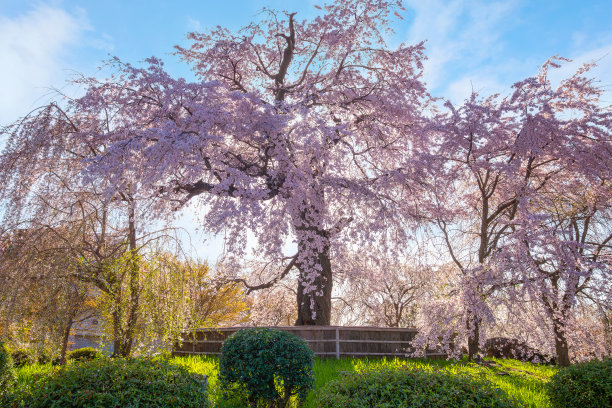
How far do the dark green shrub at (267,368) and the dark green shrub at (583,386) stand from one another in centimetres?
360

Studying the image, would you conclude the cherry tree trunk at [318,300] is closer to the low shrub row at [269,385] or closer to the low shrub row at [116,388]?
the low shrub row at [269,385]

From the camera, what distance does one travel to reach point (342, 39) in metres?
11.4

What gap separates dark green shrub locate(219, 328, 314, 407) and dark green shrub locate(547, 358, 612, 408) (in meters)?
3.60

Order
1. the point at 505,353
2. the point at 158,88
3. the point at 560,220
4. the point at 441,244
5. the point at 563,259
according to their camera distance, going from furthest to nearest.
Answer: the point at 505,353 → the point at 441,244 → the point at 560,220 → the point at 158,88 → the point at 563,259

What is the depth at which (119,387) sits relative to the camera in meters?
4.26

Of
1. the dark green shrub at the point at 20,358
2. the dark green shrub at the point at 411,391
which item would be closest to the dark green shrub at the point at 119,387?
the dark green shrub at the point at 411,391

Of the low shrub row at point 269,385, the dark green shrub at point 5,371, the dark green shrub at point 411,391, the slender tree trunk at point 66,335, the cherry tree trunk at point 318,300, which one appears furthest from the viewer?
the cherry tree trunk at point 318,300

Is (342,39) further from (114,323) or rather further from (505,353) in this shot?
(505,353)

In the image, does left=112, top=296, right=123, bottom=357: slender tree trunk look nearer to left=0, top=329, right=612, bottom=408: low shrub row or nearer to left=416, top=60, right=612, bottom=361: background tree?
left=0, top=329, right=612, bottom=408: low shrub row

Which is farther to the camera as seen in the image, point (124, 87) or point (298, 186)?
point (124, 87)

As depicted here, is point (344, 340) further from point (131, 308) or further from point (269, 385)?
point (131, 308)

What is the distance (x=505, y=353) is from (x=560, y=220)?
272 inches

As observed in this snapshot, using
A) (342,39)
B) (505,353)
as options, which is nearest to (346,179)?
(342,39)

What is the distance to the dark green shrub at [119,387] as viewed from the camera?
13.4 feet
